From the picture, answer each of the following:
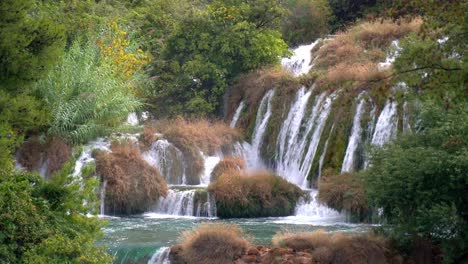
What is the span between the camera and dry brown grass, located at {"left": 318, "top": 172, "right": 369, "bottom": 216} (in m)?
19.1

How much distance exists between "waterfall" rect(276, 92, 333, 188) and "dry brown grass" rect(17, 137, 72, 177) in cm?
640

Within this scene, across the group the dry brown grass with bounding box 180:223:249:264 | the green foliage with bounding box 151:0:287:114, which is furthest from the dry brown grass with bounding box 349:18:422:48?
the dry brown grass with bounding box 180:223:249:264

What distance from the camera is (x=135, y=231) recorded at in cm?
1880

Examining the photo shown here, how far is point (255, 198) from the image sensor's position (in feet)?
70.8

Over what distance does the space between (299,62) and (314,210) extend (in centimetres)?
985

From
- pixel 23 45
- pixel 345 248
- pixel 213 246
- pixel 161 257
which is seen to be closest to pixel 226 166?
pixel 161 257

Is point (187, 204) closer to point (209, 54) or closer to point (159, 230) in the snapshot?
point (159, 230)

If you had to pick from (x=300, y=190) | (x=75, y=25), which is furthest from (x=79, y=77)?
(x=300, y=190)

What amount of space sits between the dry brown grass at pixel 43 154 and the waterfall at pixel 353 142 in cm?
763

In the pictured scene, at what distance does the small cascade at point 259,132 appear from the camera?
26172mm

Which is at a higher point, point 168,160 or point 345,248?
point 168,160

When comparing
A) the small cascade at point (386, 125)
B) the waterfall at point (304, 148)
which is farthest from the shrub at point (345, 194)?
the waterfall at point (304, 148)

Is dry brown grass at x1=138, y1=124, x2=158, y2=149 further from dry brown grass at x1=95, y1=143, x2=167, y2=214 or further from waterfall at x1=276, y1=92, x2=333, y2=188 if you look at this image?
waterfall at x1=276, y1=92, x2=333, y2=188

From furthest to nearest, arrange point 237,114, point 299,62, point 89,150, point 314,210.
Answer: point 299,62
point 237,114
point 89,150
point 314,210
